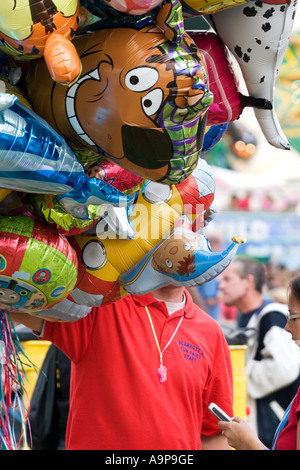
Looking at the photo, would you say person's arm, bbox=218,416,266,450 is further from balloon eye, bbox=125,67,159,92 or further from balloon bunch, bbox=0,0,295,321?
balloon eye, bbox=125,67,159,92

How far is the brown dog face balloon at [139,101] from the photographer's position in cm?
110

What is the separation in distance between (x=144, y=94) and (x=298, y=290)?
66 cm

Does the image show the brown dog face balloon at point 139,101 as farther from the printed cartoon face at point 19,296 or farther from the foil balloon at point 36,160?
the printed cartoon face at point 19,296

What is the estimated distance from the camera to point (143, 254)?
160cm

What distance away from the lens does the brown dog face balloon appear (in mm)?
1103

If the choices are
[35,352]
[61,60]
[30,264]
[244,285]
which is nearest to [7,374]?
[30,264]

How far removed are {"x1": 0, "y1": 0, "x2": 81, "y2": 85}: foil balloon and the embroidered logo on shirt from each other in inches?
41.7

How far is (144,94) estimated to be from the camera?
3.63 feet

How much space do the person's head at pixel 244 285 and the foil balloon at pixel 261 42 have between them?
6.99 ft

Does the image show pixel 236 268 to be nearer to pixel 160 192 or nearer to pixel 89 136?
pixel 160 192

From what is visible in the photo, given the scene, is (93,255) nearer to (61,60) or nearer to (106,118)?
(106,118)

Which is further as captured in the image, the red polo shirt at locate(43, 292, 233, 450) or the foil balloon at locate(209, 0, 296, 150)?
the red polo shirt at locate(43, 292, 233, 450)

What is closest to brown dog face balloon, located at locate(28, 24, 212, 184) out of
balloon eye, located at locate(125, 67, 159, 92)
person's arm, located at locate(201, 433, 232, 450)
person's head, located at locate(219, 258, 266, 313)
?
balloon eye, located at locate(125, 67, 159, 92)
